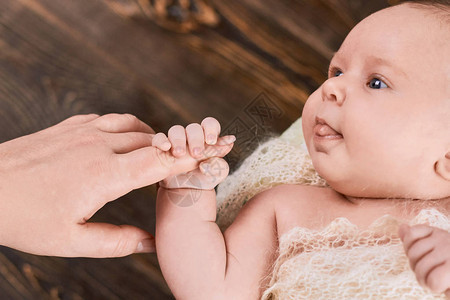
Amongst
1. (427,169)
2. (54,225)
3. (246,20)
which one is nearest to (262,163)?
(427,169)

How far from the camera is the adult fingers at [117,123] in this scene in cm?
99

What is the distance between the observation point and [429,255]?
67 centimetres

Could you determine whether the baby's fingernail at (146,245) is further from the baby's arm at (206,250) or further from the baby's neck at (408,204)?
the baby's neck at (408,204)

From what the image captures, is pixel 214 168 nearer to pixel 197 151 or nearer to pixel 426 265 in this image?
pixel 197 151

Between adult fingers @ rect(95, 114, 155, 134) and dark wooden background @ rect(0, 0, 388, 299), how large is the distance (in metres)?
0.41

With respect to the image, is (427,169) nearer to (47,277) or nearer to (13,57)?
(47,277)

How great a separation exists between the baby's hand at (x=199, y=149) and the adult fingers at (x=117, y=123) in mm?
157

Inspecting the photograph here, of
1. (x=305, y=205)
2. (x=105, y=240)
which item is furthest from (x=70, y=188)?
(x=305, y=205)

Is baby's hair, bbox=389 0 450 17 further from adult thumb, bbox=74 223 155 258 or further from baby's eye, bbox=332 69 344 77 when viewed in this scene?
adult thumb, bbox=74 223 155 258

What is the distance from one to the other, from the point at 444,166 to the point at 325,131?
204 millimetres

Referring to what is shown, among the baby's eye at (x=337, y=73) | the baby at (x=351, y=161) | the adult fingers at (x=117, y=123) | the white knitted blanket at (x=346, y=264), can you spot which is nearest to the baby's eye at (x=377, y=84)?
the baby at (x=351, y=161)

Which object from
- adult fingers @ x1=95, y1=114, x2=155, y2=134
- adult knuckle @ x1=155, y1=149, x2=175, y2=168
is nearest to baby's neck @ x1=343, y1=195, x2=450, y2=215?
adult knuckle @ x1=155, y1=149, x2=175, y2=168

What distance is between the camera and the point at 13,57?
1.44m

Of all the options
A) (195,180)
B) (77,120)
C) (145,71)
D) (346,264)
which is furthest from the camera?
(145,71)
